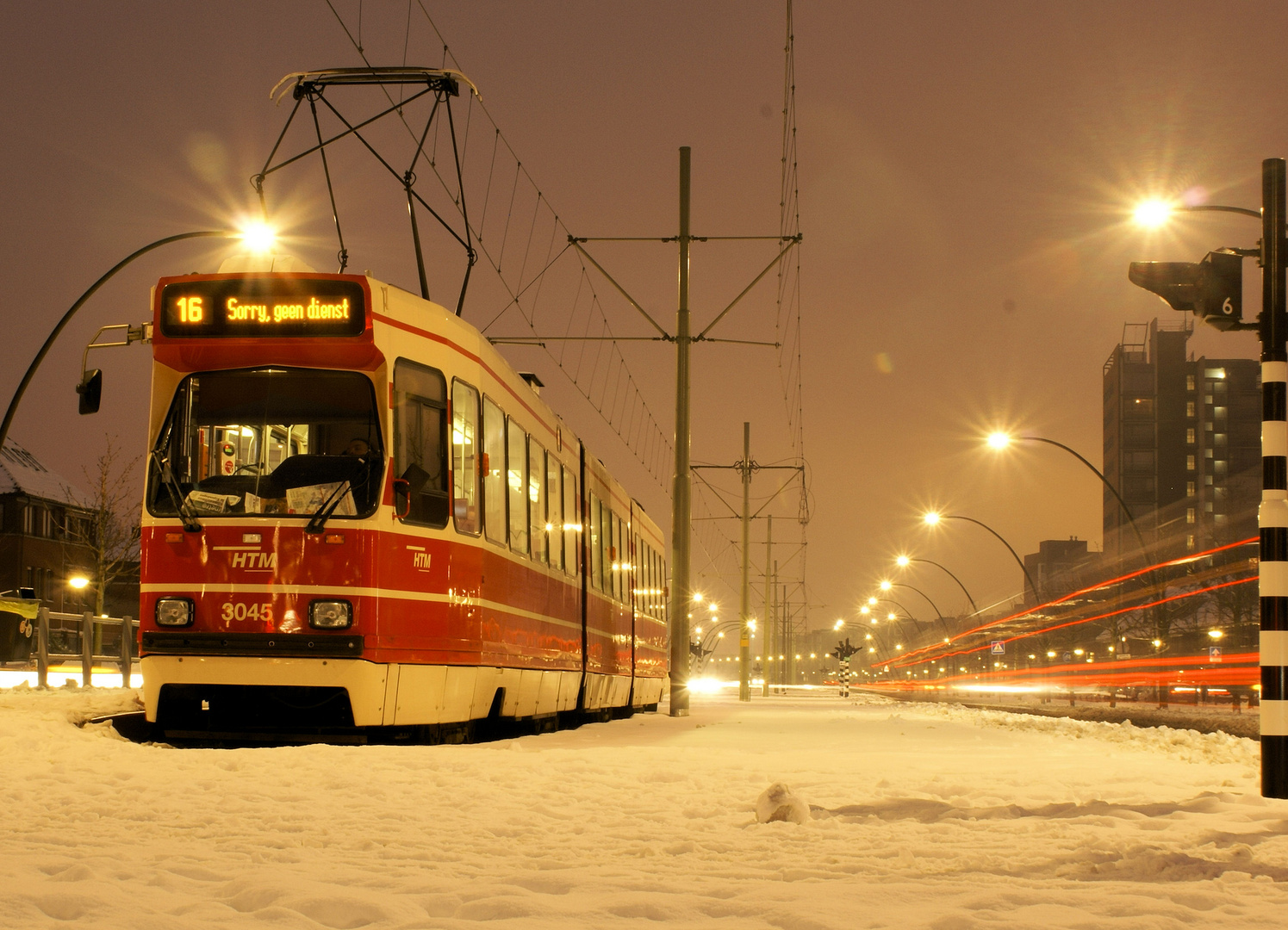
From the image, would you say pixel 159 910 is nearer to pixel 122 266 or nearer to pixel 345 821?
pixel 345 821

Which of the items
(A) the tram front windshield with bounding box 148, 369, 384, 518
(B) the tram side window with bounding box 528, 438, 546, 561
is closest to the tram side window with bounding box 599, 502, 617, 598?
(B) the tram side window with bounding box 528, 438, 546, 561

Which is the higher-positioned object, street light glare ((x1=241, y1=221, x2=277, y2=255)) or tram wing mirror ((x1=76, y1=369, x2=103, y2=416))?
street light glare ((x1=241, y1=221, x2=277, y2=255))

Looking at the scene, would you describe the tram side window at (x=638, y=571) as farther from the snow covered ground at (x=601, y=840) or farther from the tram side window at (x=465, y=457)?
the snow covered ground at (x=601, y=840)

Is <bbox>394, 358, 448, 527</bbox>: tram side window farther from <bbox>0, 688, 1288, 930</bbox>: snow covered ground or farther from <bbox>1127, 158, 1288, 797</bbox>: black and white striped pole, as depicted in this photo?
<bbox>1127, 158, 1288, 797</bbox>: black and white striped pole

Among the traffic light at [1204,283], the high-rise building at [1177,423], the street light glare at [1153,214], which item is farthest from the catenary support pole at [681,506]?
the high-rise building at [1177,423]

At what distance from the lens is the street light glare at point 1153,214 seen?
15570mm

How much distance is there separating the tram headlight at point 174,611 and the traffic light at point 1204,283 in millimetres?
7082

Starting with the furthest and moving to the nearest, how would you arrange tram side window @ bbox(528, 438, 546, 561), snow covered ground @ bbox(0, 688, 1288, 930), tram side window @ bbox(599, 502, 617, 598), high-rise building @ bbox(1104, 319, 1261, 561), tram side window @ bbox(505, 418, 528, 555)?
high-rise building @ bbox(1104, 319, 1261, 561)
tram side window @ bbox(599, 502, 617, 598)
tram side window @ bbox(528, 438, 546, 561)
tram side window @ bbox(505, 418, 528, 555)
snow covered ground @ bbox(0, 688, 1288, 930)

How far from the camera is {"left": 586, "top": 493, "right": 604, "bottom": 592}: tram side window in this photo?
19.3m

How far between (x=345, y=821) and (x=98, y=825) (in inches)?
44.8

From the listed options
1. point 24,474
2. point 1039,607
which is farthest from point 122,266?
point 24,474

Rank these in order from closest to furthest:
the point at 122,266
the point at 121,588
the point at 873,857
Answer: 1. the point at 873,857
2. the point at 122,266
3. the point at 121,588

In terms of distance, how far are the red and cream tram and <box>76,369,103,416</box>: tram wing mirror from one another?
588 millimetres

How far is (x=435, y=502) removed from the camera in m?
11.5
